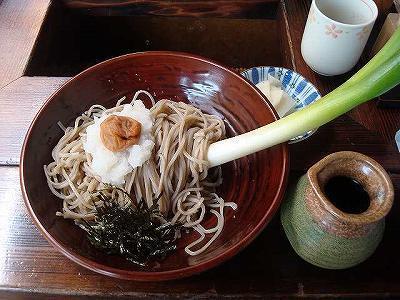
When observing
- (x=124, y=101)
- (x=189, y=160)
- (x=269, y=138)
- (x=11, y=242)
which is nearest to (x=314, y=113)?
(x=269, y=138)

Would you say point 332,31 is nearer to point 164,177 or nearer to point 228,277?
point 164,177

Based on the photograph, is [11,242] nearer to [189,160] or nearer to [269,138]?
[189,160]

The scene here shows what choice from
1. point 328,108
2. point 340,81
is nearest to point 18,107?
point 328,108

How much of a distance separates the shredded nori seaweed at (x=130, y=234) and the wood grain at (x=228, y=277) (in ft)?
0.27

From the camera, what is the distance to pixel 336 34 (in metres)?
1.48

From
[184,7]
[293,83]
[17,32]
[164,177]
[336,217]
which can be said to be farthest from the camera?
[184,7]

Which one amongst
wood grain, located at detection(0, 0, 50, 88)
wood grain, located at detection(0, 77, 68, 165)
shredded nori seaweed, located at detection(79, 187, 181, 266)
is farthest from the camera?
wood grain, located at detection(0, 0, 50, 88)

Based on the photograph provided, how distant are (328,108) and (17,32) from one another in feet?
4.19

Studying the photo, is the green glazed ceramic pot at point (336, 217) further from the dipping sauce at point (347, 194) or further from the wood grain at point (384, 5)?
the wood grain at point (384, 5)

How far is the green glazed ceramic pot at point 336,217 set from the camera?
3.18 ft

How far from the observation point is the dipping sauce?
40.4 inches

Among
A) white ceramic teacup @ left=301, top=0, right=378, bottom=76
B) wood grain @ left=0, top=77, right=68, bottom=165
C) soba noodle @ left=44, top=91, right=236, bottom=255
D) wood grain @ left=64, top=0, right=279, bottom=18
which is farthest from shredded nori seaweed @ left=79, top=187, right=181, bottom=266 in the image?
wood grain @ left=64, top=0, right=279, bottom=18

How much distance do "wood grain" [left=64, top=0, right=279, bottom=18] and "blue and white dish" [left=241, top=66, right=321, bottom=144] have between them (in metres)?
0.42

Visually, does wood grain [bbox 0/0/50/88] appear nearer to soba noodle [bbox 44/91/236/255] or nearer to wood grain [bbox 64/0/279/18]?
wood grain [bbox 64/0/279/18]
